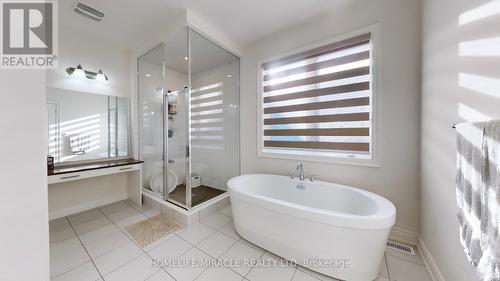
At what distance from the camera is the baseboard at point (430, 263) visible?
4.08ft

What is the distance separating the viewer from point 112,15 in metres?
2.03

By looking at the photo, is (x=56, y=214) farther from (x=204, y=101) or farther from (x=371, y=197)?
(x=371, y=197)

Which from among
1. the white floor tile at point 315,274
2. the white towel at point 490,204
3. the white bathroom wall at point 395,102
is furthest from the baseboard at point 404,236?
the white towel at point 490,204

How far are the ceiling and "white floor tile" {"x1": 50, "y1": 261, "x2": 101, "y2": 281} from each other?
2712 mm

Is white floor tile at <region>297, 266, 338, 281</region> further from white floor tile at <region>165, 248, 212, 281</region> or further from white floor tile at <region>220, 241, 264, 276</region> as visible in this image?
white floor tile at <region>165, 248, 212, 281</region>

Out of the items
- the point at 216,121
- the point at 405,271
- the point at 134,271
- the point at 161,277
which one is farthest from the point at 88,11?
the point at 405,271

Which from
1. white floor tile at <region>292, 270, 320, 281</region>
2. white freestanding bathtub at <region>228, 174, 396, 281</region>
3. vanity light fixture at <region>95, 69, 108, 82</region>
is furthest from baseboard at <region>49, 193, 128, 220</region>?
white floor tile at <region>292, 270, 320, 281</region>

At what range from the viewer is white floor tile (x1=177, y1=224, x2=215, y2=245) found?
181cm

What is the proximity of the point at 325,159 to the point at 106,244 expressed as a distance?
2685 millimetres

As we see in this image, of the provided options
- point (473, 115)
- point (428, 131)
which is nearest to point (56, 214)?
point (473, 115)

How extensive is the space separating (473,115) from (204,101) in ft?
9.74

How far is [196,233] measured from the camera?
192 centimetres

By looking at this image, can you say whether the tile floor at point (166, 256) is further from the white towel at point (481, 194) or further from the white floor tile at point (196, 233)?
the white towel at point (481, 194)

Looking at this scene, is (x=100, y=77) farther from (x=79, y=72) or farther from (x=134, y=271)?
(x=134, y=271)
